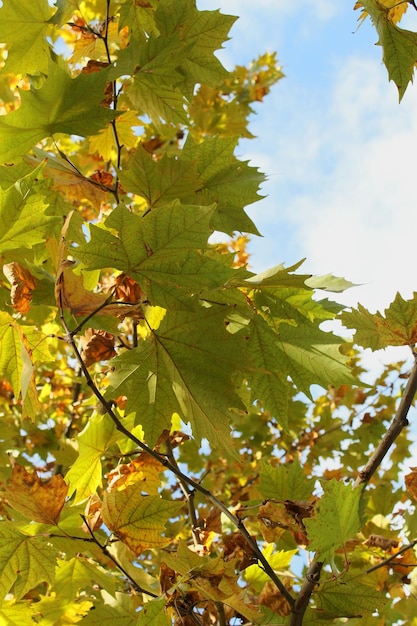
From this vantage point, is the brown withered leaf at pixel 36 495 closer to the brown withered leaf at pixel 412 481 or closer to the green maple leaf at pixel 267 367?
the green maple leaf at pixel 267 367

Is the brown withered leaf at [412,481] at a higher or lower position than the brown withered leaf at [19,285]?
Result: lower

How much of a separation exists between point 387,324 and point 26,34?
147cm

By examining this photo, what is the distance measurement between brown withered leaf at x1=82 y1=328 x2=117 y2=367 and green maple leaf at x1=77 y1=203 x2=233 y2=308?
13.9 inches

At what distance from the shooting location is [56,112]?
1.62 meters

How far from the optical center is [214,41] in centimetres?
208

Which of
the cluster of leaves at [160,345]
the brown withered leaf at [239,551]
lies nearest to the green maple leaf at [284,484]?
the cluster of leaves at [160,345]

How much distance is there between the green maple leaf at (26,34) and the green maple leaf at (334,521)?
1.64m

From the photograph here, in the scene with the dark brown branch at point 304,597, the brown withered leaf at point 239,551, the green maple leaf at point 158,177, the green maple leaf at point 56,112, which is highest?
the green maple leaf at point 56,112

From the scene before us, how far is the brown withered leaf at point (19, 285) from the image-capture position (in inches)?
61.3

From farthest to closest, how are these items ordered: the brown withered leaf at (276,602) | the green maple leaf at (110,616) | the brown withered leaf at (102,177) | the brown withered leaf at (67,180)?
1. the brown withered leaf at (102,177)
2. the brown withered leaf at (67,180)
3. the green maple leaf at (110,616)
4. the brown withered leaf at (276,602)

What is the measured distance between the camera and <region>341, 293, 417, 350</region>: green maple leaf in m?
1.58

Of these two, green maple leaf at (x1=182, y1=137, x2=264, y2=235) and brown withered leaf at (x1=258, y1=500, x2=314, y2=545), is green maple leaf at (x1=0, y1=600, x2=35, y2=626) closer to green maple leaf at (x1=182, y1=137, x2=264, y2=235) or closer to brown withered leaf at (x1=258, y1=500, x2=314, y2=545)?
brown withered leaf at (x1=258, y1=500, x2=314, y2=545)

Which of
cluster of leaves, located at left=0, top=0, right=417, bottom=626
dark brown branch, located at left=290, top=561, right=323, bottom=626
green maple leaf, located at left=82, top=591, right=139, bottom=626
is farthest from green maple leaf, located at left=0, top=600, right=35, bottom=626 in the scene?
dark brown branch, located at left=290, top=561, right=323, bottom=626

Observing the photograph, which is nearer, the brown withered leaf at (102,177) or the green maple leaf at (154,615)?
the green maple leaf at (154,615)
